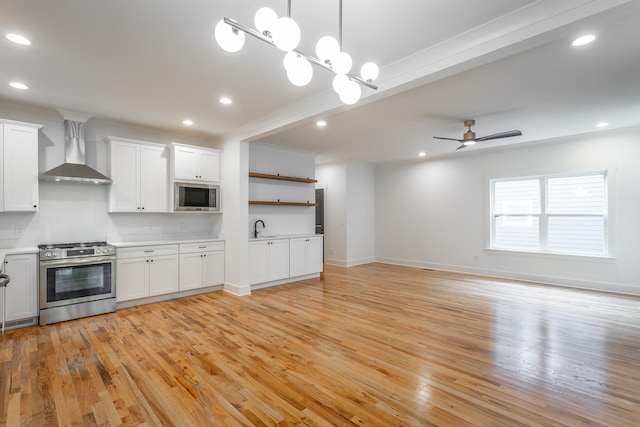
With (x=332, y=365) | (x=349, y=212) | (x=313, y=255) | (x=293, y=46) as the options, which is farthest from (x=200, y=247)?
(x=293, y=46)

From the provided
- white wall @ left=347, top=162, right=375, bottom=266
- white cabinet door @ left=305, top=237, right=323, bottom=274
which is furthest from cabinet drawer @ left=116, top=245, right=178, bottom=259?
white wall @ left=347, top=162, right=375, bottom=266

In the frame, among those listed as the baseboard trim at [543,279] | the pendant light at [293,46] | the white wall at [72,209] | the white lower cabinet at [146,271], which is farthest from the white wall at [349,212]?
the pendant light at [293,46]

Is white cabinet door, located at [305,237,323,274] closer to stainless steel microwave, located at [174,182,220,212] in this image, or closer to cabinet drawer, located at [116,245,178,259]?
stainless steel microwave, located at [174,182,220,212]

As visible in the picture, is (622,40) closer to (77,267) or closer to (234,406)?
(234,406)

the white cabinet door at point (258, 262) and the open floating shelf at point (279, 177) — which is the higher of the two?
the open floating shelf at point (279, 177)

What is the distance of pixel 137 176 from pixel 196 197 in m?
0.90

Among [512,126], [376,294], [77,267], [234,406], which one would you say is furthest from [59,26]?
[512,126]

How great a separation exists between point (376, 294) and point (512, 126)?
3.56 meters

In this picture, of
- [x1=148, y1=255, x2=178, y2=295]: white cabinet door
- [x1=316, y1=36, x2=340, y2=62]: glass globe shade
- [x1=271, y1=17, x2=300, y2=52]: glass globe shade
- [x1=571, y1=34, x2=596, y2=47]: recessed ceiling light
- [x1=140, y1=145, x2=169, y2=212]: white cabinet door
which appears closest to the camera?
[x1=271, y1=17, x2=300, y2=52]: glass globe shade

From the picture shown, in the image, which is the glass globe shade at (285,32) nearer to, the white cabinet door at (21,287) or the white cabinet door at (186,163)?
→ the white cabinet door at (186,163)

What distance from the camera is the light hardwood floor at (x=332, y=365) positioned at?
204cm

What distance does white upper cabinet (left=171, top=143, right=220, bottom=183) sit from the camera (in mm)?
4820

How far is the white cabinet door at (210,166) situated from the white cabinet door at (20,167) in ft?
6.81

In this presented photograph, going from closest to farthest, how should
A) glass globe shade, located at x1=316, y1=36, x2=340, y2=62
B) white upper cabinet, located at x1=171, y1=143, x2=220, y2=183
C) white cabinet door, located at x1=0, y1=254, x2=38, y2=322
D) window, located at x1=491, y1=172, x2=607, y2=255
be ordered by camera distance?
glass globe shade, located at x1=316, y1=36, x2=340, y2=62 < white cabinet door, located at x1=0, y1=254, x2=38, y2=322 < white upper cabinet, located at x1=171, y1=143, x2=220, y2=183 < window, located at x1=491, y1=172, x2=607, y2=255
